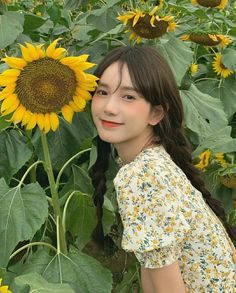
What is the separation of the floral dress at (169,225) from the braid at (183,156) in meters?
0.04

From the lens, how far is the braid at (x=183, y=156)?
1450 millimetres

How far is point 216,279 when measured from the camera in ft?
4.64

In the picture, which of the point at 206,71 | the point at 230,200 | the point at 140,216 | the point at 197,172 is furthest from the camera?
the point at 206,71

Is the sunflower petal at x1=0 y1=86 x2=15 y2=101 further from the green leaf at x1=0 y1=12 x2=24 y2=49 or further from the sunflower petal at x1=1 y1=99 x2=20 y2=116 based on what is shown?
the green leaf at x1=0 y1=12 x2=24 y2=49

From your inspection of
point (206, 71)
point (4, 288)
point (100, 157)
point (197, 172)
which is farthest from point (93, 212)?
point (206, 71)

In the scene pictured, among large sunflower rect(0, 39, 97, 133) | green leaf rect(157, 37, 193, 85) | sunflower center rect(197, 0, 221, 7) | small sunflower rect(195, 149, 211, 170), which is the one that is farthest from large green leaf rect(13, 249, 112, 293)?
sunflower center rect(197, 0, 221, 7)

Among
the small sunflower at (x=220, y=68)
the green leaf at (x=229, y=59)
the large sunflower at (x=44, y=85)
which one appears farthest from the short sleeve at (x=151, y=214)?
the small sunflower at (x=220, y=68)

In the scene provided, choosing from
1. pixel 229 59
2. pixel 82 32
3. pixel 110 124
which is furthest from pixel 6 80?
pixel 229 59

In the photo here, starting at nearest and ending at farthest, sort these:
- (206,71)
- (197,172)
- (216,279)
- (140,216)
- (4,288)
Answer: (4,288) → (140,216) → (216,279) → (197,172) → (206,71)

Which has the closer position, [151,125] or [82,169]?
[151,125]

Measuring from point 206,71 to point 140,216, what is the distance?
1357 mm

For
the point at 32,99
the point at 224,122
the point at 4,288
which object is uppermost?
the point at 32,99

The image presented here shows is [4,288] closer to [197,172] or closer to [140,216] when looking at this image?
[140,216]

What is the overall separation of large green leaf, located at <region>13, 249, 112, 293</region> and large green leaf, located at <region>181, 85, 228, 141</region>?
474 millimetres
